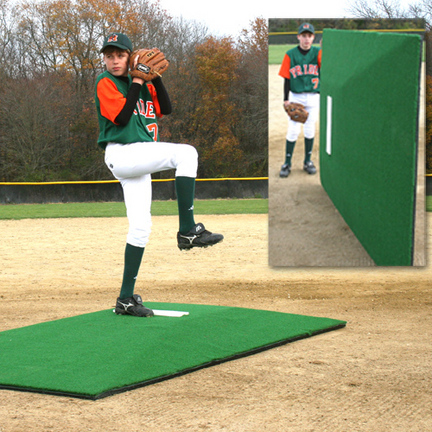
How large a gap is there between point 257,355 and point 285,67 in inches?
156

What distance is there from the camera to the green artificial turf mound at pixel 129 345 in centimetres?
307

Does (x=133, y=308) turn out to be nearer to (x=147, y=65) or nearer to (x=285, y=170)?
(x=147, y=65)

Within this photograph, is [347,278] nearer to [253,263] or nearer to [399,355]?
[253,263]

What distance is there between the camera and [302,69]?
263 inches

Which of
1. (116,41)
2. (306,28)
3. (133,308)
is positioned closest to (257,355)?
(133,308)

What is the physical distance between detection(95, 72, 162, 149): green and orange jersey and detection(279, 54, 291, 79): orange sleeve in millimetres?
2842

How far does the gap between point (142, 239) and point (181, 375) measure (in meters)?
1.32

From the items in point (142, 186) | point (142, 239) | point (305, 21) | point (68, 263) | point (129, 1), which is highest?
point (129, 1)

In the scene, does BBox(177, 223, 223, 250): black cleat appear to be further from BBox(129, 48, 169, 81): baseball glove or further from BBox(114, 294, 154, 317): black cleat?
BBox(129, 48, 169, 81): baseball glove

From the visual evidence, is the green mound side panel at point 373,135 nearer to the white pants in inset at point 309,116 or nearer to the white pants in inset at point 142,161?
the white pants in inset at point 309,116

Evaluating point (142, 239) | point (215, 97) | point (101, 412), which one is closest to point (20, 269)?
point (142, 239)

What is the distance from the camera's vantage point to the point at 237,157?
59.5 ft

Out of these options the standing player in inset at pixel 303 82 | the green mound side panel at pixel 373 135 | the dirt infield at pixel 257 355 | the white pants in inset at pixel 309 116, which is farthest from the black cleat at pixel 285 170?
the dirt infield at pixel 257 355

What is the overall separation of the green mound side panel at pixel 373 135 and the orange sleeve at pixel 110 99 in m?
3.28
